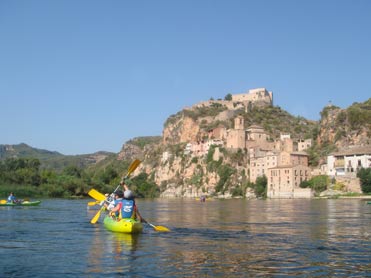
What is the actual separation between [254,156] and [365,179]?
3504 centimetres

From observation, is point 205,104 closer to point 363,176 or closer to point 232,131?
point 232,131

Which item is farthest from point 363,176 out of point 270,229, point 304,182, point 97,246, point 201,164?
point 97,246

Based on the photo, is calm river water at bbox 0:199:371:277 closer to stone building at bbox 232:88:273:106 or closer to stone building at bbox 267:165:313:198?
stone building at bbox 267:165:313:198

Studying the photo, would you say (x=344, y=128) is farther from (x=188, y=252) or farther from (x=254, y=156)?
(x=188, y=252)

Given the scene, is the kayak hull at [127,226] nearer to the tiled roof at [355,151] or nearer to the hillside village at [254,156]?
the hillside village at [254,156]

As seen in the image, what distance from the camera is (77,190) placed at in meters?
102

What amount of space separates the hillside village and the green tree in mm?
1329

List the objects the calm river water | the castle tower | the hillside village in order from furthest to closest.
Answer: the castle tower, the hillside village, the calm river water

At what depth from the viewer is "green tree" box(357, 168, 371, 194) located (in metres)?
102

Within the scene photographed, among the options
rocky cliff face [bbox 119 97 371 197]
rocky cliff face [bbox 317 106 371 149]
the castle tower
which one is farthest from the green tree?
the castle tower

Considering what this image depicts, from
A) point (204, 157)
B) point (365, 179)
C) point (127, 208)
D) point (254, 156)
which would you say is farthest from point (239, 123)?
point (127, 208)

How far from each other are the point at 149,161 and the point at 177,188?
30134mm

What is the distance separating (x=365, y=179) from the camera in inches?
4038

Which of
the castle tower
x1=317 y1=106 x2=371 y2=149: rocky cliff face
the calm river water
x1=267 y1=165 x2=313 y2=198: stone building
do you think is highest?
the castle tower
